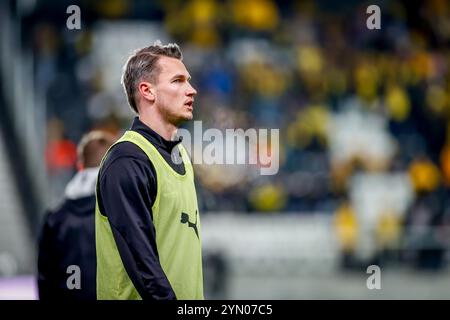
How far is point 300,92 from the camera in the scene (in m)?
17.8

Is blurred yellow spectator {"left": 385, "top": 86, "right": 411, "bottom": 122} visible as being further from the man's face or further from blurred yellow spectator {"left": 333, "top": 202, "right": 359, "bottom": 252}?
the man's face

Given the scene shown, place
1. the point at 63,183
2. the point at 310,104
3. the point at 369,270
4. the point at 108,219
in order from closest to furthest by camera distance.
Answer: the point at 108,219
the point at 63,183
the point at 369,270
the point at 310,104

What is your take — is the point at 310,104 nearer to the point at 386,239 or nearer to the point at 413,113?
the point at 413,113

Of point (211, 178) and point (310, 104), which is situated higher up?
point (310, 104)

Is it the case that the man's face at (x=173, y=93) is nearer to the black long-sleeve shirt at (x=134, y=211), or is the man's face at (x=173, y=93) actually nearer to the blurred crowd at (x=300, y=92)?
the black long-sleeve shirt at (x=134, y=211)

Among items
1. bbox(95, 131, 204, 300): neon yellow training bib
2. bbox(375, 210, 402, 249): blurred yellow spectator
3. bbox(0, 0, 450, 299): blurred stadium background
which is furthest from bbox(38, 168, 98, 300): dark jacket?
bbox(375, 210, 402, 249): blurred yellow spectator

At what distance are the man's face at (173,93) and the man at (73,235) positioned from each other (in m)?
1.68

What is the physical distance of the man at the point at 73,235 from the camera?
18.0ft

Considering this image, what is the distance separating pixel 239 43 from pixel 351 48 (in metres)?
1.77

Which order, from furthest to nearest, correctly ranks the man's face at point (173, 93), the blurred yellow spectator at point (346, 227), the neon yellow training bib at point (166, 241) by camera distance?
the blurred yellow spectator at point (346, 227), the man's face at point (173, 93), the neon yellow training bib at point (166, 241)

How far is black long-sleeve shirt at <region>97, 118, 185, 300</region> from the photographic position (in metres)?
3.66

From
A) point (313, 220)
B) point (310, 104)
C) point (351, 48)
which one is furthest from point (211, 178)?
point (351, 48)

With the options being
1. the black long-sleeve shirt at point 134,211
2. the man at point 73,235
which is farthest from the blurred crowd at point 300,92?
the black long-sleeve shirt at point 134,211

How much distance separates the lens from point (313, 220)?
1583 cm
